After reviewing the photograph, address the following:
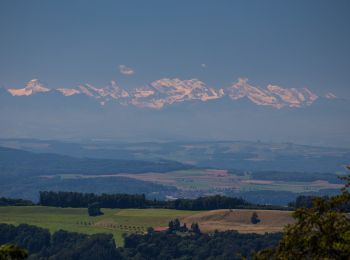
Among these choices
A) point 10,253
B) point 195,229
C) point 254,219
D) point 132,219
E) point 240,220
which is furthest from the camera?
point 132,219

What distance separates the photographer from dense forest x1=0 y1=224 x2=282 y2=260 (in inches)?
4400

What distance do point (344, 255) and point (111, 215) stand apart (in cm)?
11986

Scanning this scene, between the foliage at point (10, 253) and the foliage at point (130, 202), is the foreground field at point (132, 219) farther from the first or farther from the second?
the foliage at point (10, 253)

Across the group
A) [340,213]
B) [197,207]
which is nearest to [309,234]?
[340,213]

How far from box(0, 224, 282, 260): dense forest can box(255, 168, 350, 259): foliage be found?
269ft

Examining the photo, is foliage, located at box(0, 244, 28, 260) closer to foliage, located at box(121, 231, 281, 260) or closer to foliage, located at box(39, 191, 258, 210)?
foliage, located at box(121, 231, 281, 260)

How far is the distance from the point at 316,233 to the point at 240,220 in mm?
105494

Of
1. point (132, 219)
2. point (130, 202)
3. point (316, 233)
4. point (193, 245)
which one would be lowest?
point (193, 245)

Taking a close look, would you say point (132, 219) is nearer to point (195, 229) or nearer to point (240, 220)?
point (195, 229)

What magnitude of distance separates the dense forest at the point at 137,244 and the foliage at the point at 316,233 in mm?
81956

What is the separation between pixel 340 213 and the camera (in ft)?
88.4

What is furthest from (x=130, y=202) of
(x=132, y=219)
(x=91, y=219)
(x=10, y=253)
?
(x=10, y=253)

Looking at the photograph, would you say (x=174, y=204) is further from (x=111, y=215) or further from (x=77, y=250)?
(x=77, y=250)

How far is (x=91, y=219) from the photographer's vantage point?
13775 centimetres
